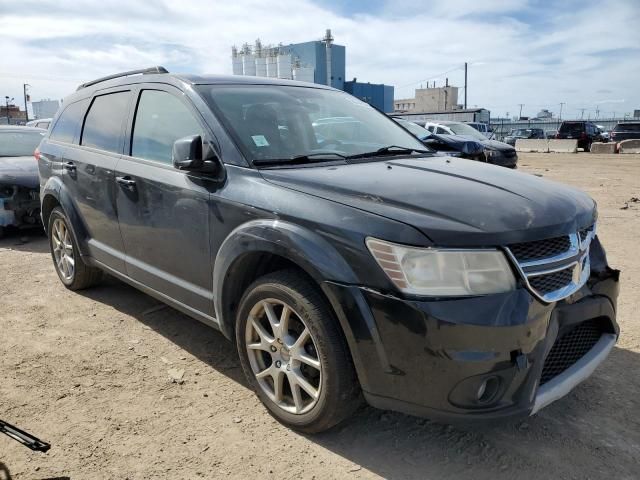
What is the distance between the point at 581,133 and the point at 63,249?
99.3 feet

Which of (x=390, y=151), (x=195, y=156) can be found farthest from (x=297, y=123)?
(x=195, y=156)

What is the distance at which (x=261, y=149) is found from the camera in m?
2.99

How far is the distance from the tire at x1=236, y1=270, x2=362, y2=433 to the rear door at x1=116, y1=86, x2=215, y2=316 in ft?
1.35

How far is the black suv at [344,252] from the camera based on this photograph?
2.16 metres

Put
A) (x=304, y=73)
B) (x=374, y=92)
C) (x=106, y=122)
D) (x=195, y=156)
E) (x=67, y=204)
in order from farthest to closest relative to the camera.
A: (x=374, y=92)
(x=304, y=73)
(x=67, y=204)
(x=106, y=122)
(x=195, y=156)

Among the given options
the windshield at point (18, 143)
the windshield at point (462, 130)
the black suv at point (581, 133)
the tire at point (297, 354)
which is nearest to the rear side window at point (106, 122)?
the tire at point (297, 354)

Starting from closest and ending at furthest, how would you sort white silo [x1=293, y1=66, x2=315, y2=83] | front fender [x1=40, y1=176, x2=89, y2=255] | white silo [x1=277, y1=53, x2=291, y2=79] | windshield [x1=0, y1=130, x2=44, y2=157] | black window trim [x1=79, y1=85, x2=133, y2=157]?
black window trim [x1=79, y1=85, x2=133, y2=157] → front fender [x1=40, y1=176, x2=89, y2=255] → windshield [x1=0, y1=130, x2=44, y2=157] → white silo [x1=293, y1=66, x2=315, y2=83] → white silo [x1=277, y1=53, x2=291, y2=79]

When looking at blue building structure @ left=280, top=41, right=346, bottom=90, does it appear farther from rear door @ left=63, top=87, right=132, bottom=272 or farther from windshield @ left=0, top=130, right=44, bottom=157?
rear door @ left=63, top=87, right=132, bottom=272

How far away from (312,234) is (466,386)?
909 mm

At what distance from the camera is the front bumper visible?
82.7 inches

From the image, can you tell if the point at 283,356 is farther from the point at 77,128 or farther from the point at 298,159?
the point at 77,128

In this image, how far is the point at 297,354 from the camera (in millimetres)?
2607

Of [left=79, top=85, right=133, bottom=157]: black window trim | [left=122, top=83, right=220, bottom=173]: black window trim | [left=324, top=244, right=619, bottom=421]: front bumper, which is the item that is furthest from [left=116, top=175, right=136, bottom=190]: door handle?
[left=324, top=244, right=619, bottom=421]: front bumper

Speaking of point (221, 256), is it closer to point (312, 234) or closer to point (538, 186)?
point (312, 234)
